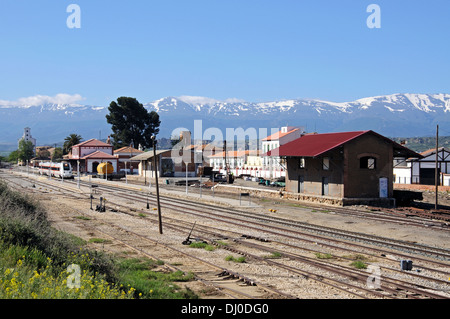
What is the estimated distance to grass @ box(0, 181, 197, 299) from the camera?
25.2 ft

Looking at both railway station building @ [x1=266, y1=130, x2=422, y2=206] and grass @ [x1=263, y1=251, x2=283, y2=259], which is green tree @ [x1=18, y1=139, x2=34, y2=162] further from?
grass @ [x1=263, y1=251, x2=283, y2=259]

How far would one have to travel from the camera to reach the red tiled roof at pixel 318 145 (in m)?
38.8

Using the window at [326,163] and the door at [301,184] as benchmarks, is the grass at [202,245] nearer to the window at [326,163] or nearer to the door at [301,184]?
the window at [326,163]

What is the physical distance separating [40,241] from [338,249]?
12.0 meters

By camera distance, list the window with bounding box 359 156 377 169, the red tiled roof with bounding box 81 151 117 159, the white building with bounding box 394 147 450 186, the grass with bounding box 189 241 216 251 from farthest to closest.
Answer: the red tiled roof with bounding box 81 151 117 159 < the white building with bounding box 394 147 450 186 < the window with bounding box 359 156 377 169 < the grass with bounding box 189 241 216 251

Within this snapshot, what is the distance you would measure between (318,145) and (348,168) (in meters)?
4.49

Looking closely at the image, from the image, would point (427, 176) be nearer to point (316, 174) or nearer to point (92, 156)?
point (316, 174)

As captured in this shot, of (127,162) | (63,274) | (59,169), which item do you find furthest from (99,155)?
(63,274)

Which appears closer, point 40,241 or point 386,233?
point 40,241

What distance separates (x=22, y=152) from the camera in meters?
164

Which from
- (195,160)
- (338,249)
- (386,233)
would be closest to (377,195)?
(386,233)

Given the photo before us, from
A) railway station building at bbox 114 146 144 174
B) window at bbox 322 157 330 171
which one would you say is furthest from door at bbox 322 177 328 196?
railway station building at bbox 114 146 144 174
